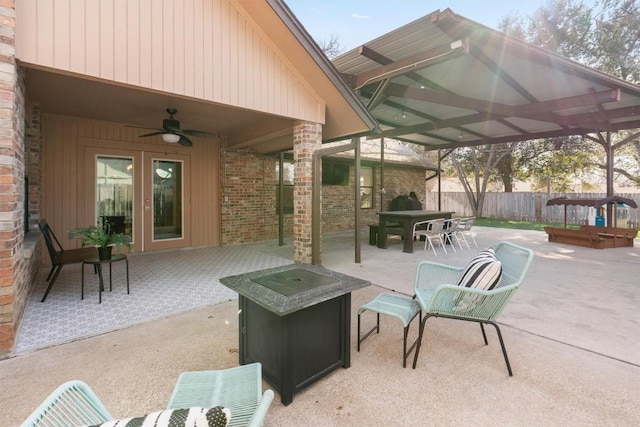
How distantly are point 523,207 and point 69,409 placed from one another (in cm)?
1922

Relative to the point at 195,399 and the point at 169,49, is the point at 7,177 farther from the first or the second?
the point at 195,399

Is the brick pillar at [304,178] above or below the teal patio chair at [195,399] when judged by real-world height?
above

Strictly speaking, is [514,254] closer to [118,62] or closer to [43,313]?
[118,62]

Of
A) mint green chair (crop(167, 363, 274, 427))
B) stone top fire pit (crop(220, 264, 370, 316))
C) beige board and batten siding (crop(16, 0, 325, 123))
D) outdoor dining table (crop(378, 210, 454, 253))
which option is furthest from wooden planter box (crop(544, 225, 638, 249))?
mint green chair (crop(167, 363, 274, 427))

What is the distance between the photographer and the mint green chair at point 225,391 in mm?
1414

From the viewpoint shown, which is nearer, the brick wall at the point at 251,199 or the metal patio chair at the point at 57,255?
the metal patio chair at the point at 57,255

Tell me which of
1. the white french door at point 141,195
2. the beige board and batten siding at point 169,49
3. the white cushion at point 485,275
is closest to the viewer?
the white cushion at point 485,275

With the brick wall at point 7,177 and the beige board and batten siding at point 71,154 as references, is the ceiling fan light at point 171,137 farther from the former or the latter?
the brick wall at point 7,177

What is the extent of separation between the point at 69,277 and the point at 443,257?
725cm

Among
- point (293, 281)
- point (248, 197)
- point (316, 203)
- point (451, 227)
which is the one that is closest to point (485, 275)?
point (293, 281)

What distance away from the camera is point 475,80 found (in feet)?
20.8

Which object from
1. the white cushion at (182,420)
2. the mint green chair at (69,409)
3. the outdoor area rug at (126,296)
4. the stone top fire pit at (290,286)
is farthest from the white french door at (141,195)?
the white cushion at (182,420)

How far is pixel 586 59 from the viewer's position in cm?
1412

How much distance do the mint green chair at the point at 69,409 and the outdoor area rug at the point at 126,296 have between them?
7.88ft
